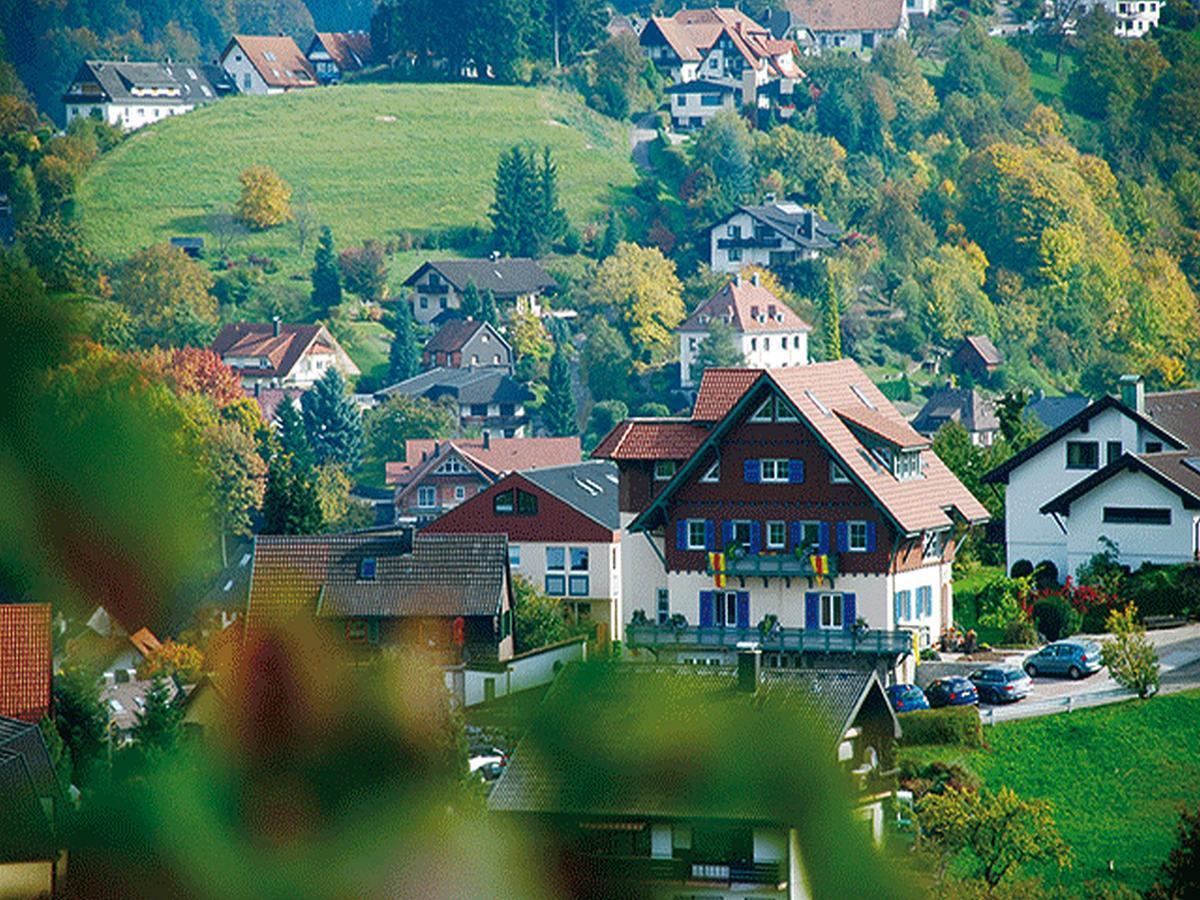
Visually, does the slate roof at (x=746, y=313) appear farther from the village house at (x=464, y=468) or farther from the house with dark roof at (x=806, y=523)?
the house with dark roof at (x=806, y=523)

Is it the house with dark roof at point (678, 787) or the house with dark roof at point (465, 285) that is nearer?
the house with dark roof at point (678, 787)

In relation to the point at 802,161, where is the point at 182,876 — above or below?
below

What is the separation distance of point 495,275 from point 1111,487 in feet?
202

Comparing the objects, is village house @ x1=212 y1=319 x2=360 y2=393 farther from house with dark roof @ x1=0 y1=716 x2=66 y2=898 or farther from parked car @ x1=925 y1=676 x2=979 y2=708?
house with dark roof @ x1=0 y1=716 x2=66 y2=898

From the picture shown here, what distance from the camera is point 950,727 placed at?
2488 centimetres

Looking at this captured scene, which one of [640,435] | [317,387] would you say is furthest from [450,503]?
[640,435]

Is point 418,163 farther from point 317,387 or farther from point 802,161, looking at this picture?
point 317,387

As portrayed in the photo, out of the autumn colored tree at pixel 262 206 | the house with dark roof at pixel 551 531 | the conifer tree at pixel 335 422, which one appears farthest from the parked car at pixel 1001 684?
the autumn colored tree at pixel 262 206

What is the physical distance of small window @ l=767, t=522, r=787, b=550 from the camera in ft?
102

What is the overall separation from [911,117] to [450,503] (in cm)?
5874

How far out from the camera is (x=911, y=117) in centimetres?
11588

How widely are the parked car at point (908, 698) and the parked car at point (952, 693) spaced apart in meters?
0.17

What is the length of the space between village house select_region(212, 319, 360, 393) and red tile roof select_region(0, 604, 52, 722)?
231 ft

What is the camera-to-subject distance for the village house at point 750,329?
8500cm
